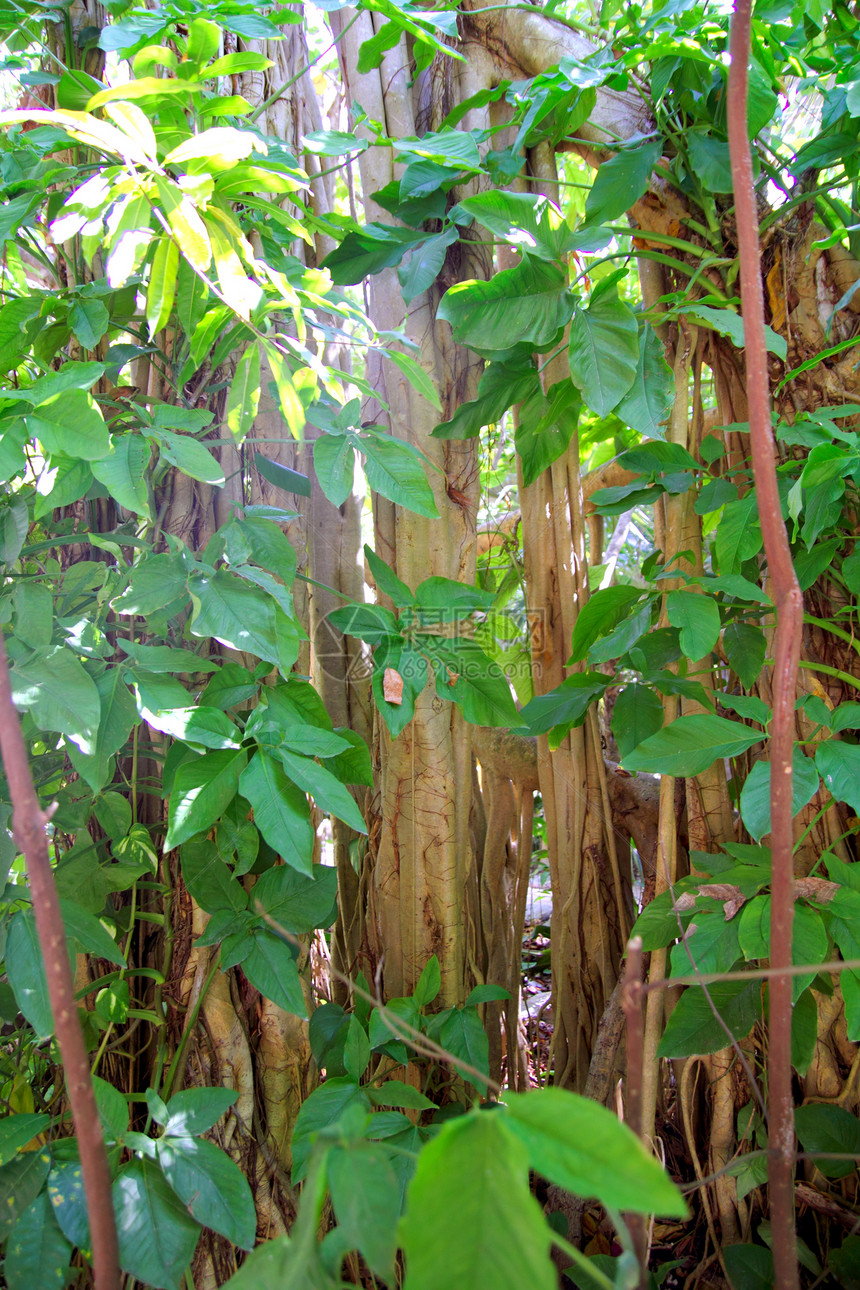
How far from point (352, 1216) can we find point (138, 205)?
29.1 inches

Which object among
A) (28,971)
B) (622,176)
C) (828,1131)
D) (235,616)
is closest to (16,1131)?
(28,971)

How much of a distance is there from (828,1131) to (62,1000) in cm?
102

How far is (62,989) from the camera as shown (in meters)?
0.42

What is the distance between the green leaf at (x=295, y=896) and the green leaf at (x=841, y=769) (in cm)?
54

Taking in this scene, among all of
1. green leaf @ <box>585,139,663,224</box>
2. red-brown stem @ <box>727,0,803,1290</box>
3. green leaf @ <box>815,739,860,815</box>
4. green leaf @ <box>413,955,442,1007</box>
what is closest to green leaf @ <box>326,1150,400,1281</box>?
red-brown stem @ <box>727,0,803,1290</box>

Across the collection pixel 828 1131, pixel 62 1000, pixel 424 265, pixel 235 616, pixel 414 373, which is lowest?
pixel 828 1131

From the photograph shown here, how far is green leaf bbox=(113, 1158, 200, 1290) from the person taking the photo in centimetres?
65

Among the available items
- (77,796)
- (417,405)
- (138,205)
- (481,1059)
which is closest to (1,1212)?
(77,796)

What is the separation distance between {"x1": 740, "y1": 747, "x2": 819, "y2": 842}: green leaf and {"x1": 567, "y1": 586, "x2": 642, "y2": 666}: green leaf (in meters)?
0.32

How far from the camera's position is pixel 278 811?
754 millimetres

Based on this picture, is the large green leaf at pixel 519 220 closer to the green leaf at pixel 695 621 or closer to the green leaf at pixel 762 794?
the green leaf at pixel 695 621

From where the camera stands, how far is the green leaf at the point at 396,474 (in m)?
0.86

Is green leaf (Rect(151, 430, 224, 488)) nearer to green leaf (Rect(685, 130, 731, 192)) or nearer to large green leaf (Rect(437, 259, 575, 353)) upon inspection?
large green leaf (Rect(437, 259, 575, 353))

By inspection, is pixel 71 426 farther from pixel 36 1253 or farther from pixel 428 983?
pixel 428 983
